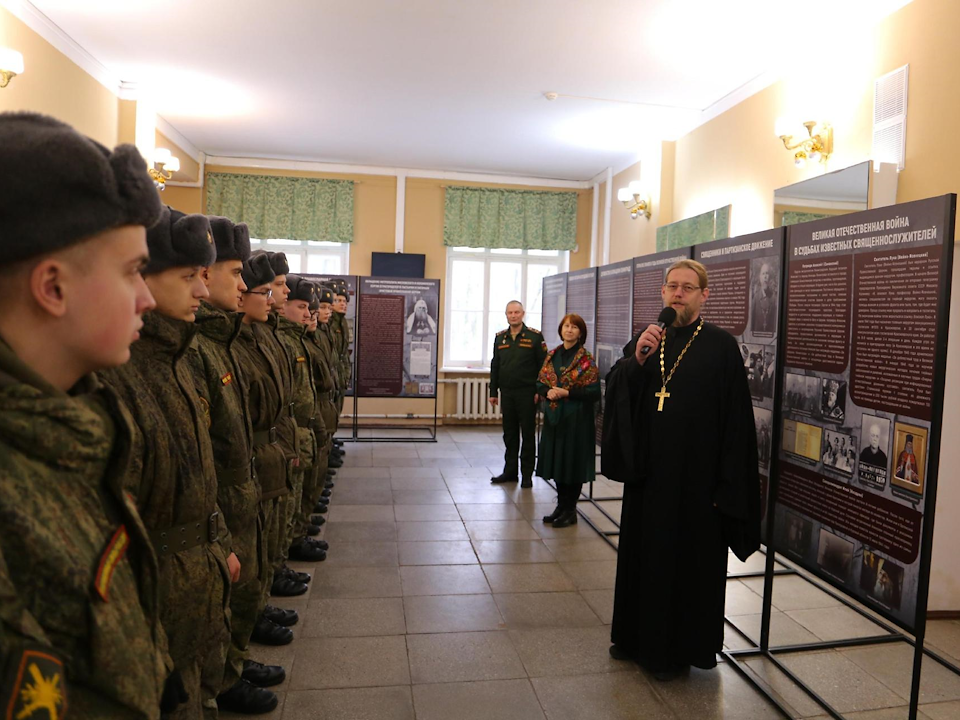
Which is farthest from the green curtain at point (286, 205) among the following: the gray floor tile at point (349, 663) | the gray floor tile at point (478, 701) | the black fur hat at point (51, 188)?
the black fur hat at point (51, 188)

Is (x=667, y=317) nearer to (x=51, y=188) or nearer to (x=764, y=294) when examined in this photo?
(x=764, y=294)

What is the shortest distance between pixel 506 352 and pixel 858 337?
13.6ft

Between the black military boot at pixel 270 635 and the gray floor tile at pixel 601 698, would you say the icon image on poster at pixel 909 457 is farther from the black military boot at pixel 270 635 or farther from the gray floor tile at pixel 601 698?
the black military boot at pixel 270 635

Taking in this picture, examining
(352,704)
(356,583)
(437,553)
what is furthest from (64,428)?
(437,553)

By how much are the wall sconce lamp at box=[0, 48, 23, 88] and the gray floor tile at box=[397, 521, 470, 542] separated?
3.87m

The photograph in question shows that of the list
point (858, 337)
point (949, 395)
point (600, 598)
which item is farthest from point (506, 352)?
point (858, 337)

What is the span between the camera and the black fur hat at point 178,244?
1.70 metres

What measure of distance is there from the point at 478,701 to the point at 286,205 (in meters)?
8.38

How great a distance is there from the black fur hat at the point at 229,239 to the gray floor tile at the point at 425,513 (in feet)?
10.8

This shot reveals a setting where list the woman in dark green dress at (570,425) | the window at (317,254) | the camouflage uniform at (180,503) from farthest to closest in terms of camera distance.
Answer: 1. the window at (317,254)
2. the woman in dark green dress at (570,425)
3. the camouflage uniform at (180,503)

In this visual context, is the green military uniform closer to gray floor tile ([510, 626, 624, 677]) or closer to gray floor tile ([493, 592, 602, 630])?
gray floor tile ([493, 592, 602, 630])

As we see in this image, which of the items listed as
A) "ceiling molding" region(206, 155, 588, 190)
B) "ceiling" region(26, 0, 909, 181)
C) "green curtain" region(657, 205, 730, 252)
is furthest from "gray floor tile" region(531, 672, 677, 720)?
"ceiling molding" region(206, 155, 588, 190)

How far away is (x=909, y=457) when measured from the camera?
2.40 metres

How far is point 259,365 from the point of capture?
110 inches
